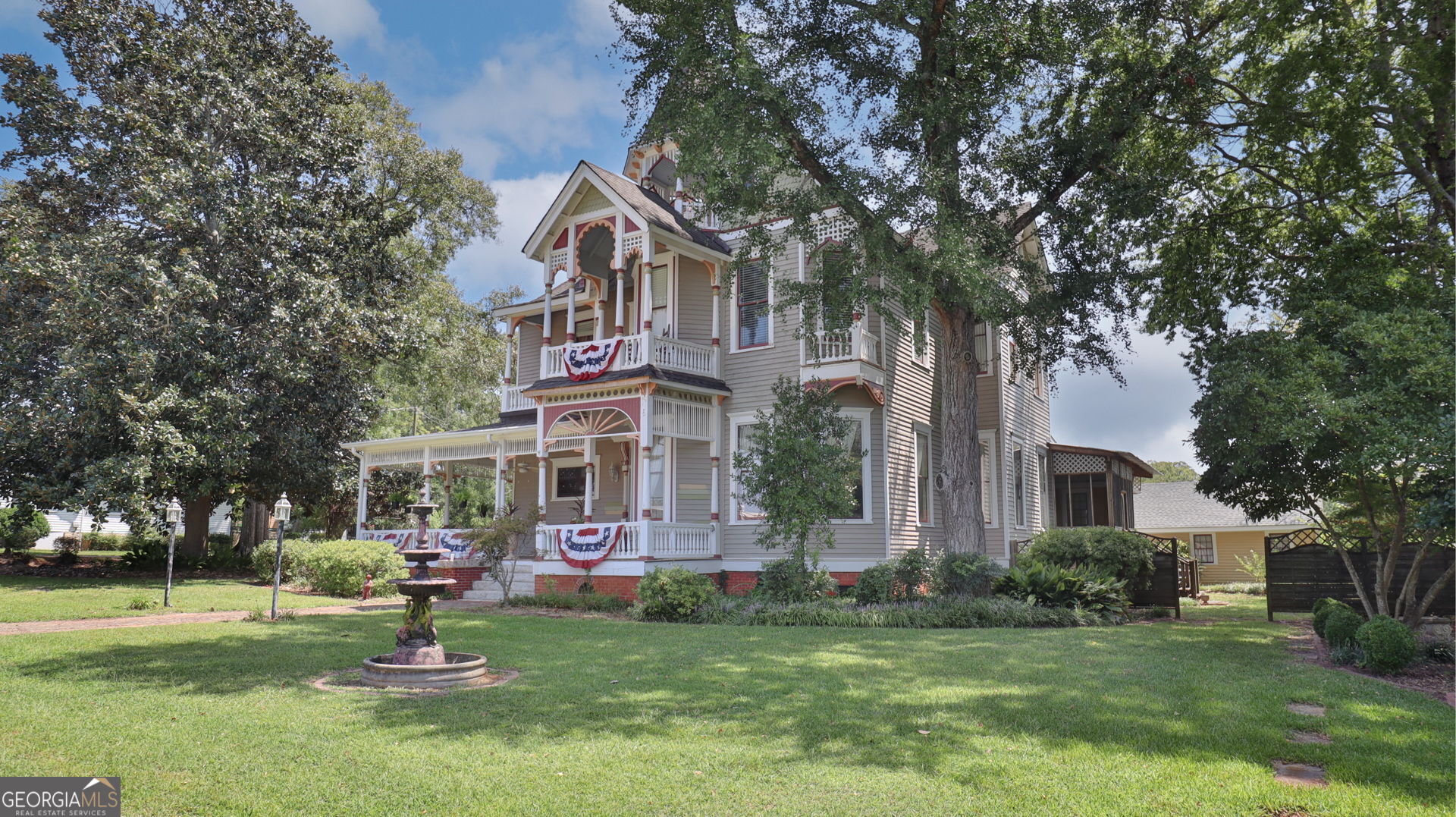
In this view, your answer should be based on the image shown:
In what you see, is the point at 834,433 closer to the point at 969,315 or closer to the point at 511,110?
the point at 969,315

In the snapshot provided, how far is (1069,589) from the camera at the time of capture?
50.7 feet

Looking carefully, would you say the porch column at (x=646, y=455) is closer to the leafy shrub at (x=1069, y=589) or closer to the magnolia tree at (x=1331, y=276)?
the leafy shrub at (x=1069, y=589)

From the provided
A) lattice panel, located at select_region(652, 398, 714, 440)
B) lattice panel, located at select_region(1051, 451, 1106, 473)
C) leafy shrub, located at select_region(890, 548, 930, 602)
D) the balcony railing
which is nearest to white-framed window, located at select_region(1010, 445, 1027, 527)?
lattice panel, located at select_region(1051, 451, 1106, 473)

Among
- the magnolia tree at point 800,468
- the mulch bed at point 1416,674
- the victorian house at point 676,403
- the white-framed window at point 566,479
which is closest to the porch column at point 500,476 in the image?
the victorian house at point 676,403

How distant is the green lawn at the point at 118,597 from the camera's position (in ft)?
49.1

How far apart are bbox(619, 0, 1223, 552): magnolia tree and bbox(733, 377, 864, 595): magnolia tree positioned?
6.25 feet

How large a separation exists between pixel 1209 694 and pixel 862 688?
3234mm

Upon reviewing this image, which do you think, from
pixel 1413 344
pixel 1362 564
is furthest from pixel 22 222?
pixel 1362 564

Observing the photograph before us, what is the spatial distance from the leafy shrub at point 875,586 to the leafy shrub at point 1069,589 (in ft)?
7.35

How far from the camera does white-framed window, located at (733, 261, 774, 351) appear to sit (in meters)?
19.9

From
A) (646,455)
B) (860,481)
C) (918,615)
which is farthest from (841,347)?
(918,615)

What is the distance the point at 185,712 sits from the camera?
7.19 meters

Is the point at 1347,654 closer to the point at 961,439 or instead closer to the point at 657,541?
the point at 961,439

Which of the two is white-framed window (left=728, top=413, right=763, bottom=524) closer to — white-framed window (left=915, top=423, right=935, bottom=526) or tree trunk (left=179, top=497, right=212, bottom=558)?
white-framed window (left=915, top=423, right=935, bottom=526)
